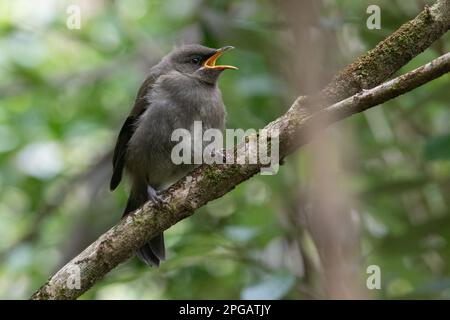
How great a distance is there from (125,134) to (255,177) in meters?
0.93

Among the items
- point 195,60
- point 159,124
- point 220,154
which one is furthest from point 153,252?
point 195,60

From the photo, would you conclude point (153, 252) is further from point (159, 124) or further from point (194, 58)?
point (194, 58)

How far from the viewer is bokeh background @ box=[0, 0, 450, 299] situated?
439 cm

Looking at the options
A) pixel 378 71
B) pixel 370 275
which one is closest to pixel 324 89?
Result: pixel 378 71

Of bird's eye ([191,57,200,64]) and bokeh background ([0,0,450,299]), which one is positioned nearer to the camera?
bokeh background ([0,0,450,299])

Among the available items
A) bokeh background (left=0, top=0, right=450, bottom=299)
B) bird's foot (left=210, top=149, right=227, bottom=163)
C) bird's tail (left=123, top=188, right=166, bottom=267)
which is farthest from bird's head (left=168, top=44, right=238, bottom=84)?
bird's foot (left=210, top=149, right=227, bottom=163)

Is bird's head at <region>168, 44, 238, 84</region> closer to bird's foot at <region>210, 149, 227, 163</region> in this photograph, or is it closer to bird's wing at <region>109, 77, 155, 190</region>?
bird's wing at <region>109, 77, 155, 190</region>

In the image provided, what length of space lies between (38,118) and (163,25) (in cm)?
154

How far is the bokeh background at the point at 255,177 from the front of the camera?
14.4 feet

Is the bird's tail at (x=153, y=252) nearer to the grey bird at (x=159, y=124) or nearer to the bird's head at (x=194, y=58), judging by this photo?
→ the grey bird at (x=159, y=124)

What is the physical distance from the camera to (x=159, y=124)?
4820mm

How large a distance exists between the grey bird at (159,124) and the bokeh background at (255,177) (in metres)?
0.29

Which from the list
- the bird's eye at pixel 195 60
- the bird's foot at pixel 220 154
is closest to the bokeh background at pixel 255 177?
the bird's eye at pixel 195 60
